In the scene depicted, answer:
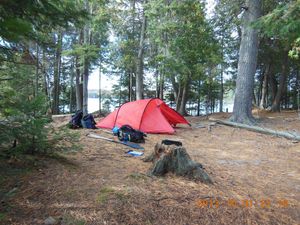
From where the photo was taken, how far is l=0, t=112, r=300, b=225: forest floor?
2237 mm

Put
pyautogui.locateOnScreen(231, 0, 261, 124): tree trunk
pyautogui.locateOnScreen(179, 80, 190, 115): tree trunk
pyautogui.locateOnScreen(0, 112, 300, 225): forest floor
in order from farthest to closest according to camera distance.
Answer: pyautogui.locateOnScreen(179, 80, 190, 115): tree trunk < pyautogui.locateOnScreen(231, 0, 261, 124): tree trunk < pyautogui.locateOnScreen(0, 112, 300, 225): forest floor

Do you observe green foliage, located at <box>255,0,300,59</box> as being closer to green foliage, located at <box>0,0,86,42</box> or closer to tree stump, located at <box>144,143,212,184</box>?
tree stump, located at <box>144,143,212,184</box>

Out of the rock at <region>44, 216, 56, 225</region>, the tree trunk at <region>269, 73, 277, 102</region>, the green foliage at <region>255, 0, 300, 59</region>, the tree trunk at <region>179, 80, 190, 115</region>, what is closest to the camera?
the rock at <region>44, 216, 56, 225</region>

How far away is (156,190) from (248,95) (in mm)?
7499

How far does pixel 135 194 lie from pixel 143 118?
4.87m

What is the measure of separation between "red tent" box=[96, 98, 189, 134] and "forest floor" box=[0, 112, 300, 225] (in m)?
3.03

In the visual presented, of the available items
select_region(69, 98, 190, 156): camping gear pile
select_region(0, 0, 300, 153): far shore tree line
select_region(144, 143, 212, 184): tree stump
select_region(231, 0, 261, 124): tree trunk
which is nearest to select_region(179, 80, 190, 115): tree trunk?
select_region(0, 0, 300, 153): far shore tree line

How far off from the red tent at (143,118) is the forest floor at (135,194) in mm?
3033

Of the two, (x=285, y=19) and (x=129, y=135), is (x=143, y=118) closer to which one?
(x=129, y=135)

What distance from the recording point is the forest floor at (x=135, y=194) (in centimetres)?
224

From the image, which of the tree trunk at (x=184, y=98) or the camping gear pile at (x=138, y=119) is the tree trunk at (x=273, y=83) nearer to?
the tree trunk at (x=184, y=98)

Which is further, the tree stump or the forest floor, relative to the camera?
the tree stump

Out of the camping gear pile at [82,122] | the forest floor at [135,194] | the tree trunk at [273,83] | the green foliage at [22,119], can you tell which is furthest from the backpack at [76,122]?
→ the tree trunk at [273,83]

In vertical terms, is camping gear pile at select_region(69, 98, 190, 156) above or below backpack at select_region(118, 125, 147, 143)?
above
